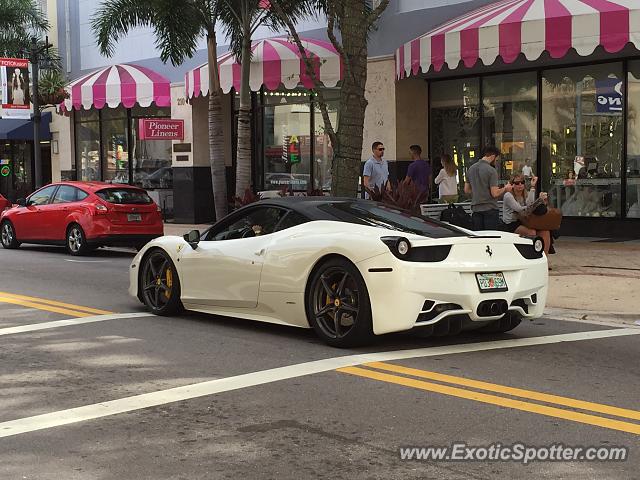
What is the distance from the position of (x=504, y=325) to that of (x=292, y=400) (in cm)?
305

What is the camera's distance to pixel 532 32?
52.1 feet

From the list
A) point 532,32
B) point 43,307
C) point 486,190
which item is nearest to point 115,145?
point 532,32

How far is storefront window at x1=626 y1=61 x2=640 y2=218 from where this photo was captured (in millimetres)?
17844

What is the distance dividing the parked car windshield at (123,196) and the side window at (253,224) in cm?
870

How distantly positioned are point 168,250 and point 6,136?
Answer: 25.6 meters

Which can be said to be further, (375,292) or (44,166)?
(44,166)

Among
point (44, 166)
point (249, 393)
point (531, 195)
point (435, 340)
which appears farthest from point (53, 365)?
point (44, 166)

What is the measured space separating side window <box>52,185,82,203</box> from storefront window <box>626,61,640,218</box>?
36.2 ft

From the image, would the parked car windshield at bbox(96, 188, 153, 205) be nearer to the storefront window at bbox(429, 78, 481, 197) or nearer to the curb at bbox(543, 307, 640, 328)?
the storefront window at bbox(429, 78, 481, 197)

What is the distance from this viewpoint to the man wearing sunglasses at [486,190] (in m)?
12.8

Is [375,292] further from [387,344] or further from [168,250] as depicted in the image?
[168,250]

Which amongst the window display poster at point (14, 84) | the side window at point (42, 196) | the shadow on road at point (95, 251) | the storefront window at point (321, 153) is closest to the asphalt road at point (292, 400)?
the shadow on road at point (95, 251)

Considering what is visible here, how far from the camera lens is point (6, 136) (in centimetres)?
3278

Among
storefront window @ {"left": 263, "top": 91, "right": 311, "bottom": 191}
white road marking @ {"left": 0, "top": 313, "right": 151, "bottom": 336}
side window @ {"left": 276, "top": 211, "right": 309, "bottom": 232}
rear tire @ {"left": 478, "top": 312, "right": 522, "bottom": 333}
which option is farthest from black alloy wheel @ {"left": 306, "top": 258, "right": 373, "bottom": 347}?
storefront window @ {"left": 263, "top": 91, "right": 311, "bottom": 191}
